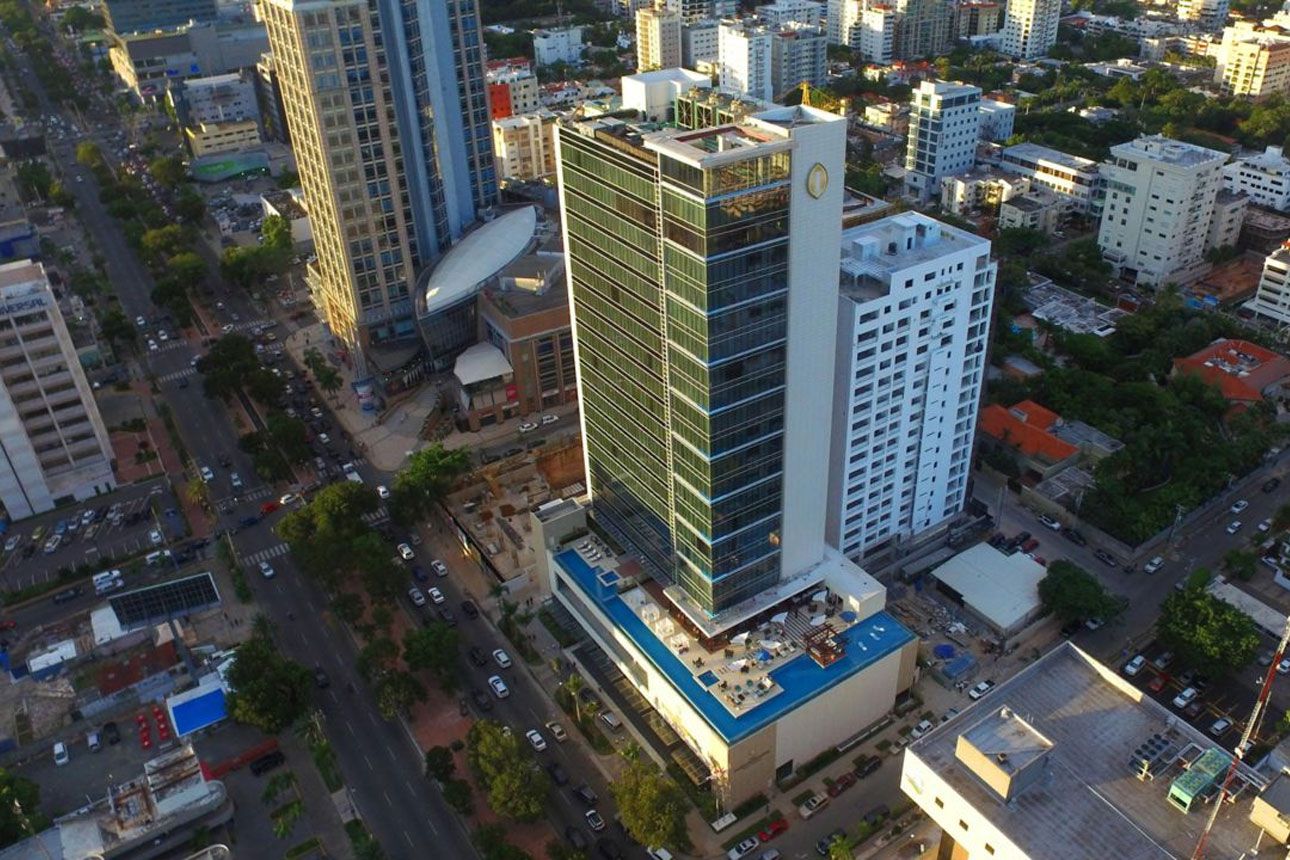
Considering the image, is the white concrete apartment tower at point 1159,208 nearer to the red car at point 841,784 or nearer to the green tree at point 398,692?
the red car at point 841,784

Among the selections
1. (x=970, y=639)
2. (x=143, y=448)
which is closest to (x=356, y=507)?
(x=143, y=448)

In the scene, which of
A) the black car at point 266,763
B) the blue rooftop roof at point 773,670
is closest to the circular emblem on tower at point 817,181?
the blue rooftop roof at point 773,670

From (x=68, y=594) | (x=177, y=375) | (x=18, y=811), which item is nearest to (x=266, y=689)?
(x=18, y=811)

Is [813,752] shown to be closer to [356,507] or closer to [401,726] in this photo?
[401,726]

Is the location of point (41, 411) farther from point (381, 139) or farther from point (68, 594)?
point (381, 139)

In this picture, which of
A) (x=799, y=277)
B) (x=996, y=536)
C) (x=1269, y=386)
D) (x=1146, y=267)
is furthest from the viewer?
(x=1146, y=267)

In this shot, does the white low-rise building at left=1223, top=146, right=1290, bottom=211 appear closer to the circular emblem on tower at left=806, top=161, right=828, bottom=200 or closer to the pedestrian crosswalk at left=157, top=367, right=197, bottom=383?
the circular emblem on tower at left=806, top=161, right=828, bottom=200
